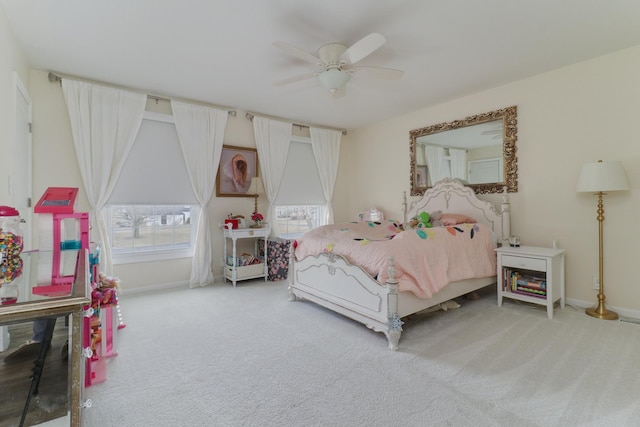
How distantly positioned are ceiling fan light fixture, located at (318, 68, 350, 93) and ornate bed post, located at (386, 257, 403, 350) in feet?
A: 5.64

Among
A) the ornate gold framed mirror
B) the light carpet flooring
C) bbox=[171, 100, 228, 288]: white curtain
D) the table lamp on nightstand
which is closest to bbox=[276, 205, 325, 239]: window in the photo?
the table lamp on nightstand

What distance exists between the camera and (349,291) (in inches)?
108

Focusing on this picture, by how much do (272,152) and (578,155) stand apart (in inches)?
154

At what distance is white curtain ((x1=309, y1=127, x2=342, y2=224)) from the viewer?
5.41 metres

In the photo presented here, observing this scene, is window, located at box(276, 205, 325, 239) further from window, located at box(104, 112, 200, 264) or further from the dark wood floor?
the dark wood floor

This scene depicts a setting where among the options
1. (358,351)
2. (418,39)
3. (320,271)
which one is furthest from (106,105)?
(358,351)

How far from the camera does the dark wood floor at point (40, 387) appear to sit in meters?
0.78

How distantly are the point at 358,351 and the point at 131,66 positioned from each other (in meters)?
3.54

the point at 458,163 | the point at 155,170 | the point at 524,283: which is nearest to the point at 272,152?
the point at 155,170

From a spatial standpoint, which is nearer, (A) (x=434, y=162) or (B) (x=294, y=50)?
(B) (x=294, y=50)

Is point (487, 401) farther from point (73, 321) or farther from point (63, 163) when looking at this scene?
point (63, 163)

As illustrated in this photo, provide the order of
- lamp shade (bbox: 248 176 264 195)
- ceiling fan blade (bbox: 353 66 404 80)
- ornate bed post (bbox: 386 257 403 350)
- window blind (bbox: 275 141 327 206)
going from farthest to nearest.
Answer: window blind (bbox: 275 141 327 206)
lamp shade (bbox: 248 176 264 195)
ceiling fan blade (bbox: 353 66 404 80)
ornate bed post (bbox: 386 257 403 350)

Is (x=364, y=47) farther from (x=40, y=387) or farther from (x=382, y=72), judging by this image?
(x=40, y=387)

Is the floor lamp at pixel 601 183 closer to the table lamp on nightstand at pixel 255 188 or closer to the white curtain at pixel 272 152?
the white curtain at pixel 272 152
